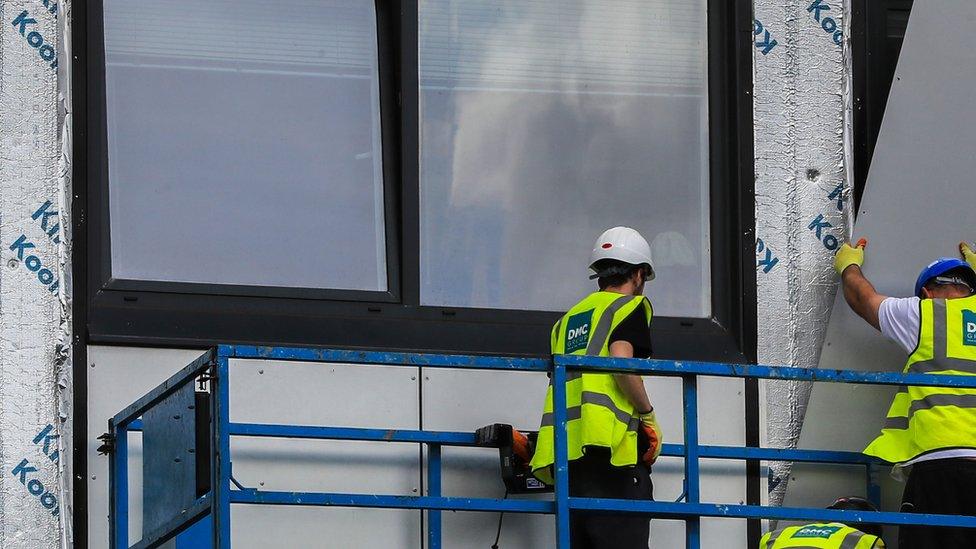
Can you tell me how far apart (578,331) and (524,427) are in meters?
0.86

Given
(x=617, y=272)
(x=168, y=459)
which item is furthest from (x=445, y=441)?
(x=168, y=459)

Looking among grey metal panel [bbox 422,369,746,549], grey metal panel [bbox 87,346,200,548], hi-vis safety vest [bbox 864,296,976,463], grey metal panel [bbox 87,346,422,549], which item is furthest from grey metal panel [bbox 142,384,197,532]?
hi-vis safety vest [bbox 864,296,976,463]

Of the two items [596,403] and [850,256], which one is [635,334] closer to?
[596,403]

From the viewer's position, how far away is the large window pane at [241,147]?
8.80 meters

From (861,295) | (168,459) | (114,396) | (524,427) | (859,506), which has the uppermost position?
(861,295)

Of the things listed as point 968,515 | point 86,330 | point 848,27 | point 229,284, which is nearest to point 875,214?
point 848,27

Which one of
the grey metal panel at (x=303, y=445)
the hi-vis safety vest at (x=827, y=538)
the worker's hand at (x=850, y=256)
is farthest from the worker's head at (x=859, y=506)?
the grey metal panel at (x=303, y=445)

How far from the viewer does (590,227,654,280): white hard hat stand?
841 centimetres

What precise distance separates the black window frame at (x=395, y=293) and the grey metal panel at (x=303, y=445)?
0.09 m

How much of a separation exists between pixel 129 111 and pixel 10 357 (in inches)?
52.1

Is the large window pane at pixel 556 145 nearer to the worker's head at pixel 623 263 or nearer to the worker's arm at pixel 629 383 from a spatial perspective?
the worker's head at pixel 623 263

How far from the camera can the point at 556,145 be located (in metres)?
9.39

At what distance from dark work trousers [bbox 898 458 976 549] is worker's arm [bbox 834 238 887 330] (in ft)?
2.77

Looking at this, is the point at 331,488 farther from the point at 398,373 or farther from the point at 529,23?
the point at 529,23
